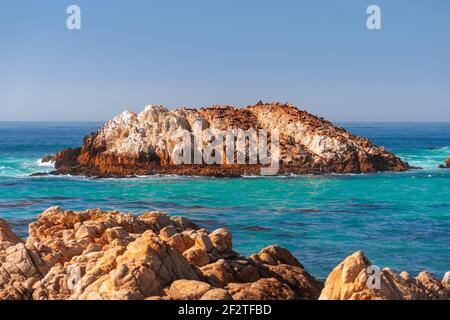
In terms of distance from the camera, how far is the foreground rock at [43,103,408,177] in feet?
209

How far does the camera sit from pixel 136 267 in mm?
→ 15617

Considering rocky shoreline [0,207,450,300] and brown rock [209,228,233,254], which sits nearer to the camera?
rocky shoreline [0,207,450,300]

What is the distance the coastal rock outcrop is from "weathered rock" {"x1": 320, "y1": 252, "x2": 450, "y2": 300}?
2.33m

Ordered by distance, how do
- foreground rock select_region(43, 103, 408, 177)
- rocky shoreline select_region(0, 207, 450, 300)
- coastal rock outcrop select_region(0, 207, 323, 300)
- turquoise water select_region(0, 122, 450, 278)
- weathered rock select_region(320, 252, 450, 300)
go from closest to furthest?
weathered rock select_region(320, 252, 450, 300) → rocky shoreline select_region(0, 207, 450, 300) → coastal rock outcrop select_region(0, 207, 323, 300) → turquoise water select_region(0, 122, 450, 278) → foreground rock select_region(43, 103, 408, 177)

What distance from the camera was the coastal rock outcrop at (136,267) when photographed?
1533 centimetres

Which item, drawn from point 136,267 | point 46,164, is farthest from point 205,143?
point 136,267

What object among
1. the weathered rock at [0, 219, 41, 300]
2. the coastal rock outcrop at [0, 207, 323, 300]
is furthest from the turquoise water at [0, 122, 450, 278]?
the weathered rock at [0, 219, 41, 300]

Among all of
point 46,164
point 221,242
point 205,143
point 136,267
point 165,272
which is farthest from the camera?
point 46,164

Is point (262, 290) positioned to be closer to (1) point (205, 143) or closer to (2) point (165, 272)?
(2) point (165, 272)

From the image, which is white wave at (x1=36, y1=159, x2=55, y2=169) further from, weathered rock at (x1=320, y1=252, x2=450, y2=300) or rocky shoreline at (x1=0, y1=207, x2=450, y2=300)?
weathered rock at (x1=320, y1=252, x2=450, y2=300)

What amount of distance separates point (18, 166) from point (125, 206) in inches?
→ 1310

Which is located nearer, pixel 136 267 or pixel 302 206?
pixel 136 267

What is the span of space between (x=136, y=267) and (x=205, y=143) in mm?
50425
